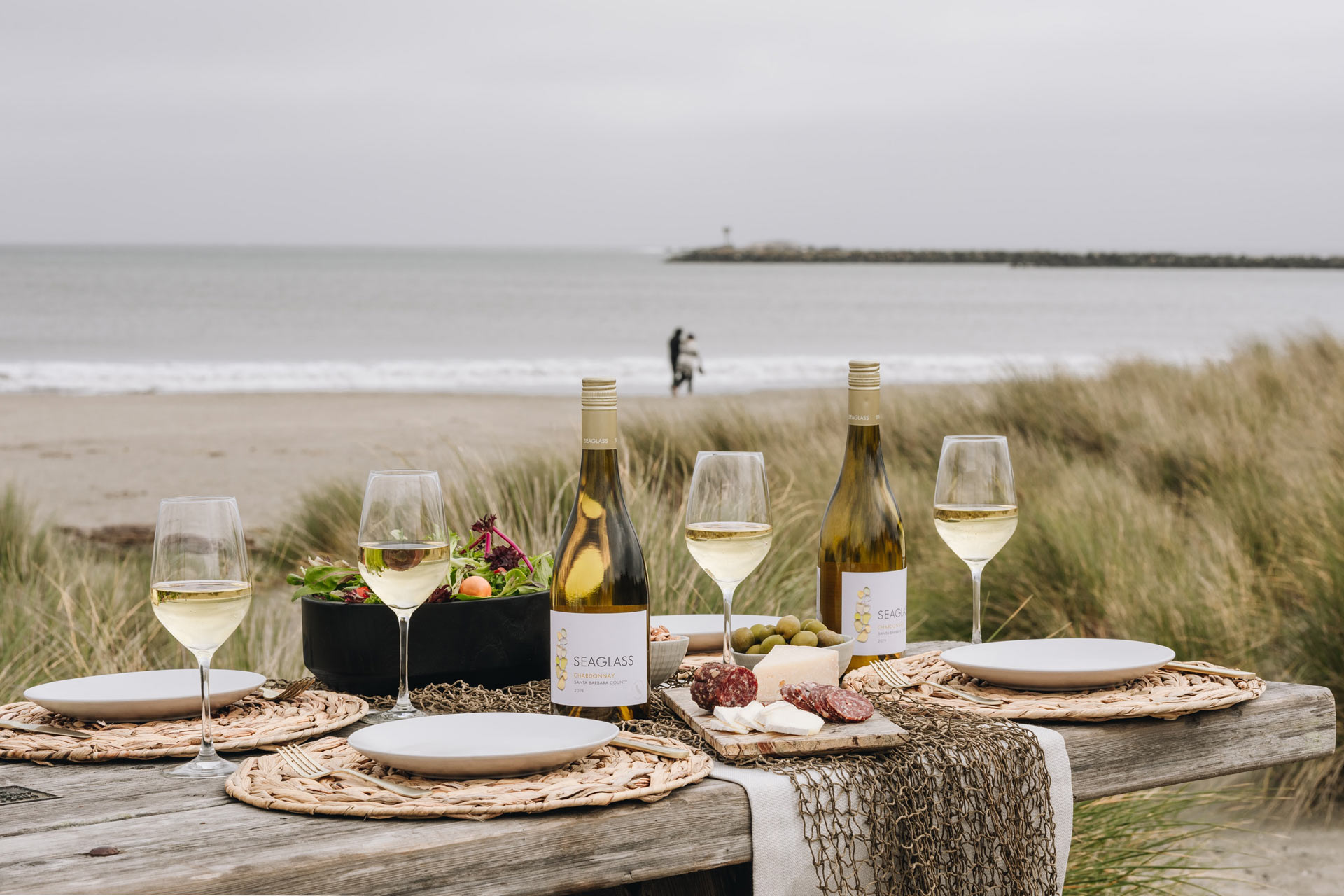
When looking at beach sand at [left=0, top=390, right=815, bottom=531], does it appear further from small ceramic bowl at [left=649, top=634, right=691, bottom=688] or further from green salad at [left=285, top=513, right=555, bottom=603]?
small ceramic bowl at [left=649, top=634, right=691, bottom=688]

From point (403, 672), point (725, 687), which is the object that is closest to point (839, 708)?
point (725, 687)

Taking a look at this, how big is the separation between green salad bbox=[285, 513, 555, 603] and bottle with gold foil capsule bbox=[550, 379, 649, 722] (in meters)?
0.30

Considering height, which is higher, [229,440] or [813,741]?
[229,440]

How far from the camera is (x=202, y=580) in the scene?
1463mm

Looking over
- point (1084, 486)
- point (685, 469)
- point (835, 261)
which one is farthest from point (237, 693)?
point (835, 261)

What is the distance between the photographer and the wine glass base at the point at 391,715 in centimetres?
165

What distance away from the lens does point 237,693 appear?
1.77m

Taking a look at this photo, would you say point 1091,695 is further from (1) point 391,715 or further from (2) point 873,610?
(1) point 391,715

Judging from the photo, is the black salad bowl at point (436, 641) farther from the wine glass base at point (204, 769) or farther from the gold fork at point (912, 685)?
the gold fork at point (912, 685)

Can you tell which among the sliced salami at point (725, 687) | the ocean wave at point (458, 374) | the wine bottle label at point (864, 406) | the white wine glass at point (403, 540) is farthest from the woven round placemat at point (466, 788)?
the ocean wave at point (458, 374)

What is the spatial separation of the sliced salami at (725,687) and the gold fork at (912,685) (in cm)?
38

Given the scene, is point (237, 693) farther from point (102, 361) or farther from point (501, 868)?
point (102, 361)

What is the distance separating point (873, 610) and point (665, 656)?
366 mm

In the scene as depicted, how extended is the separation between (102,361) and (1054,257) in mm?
83222
